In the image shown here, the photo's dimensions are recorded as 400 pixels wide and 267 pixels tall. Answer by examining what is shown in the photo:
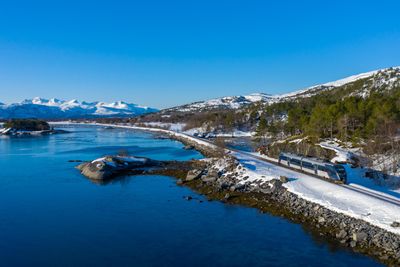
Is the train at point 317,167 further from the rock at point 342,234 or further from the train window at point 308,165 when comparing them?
the rock at point 342,234

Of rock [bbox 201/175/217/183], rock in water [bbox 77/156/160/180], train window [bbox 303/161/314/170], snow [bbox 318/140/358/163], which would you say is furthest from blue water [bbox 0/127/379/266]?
snow [bbox 318/140/358/163]

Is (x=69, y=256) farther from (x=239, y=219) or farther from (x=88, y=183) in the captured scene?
(x=88, y=183)

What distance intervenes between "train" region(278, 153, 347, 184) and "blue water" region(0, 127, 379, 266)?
834 centimetres

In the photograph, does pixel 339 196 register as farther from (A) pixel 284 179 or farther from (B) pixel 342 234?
(A) pixel 284 179

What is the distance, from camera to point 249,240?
1956 cm

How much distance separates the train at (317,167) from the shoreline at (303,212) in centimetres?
406

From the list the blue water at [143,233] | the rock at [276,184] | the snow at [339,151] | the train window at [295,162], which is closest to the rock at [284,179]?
the rock at [276,184]

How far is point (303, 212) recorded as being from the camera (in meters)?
23.5

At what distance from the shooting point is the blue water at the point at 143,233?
17.4 meters

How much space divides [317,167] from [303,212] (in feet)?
26.9

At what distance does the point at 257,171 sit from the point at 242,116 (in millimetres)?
76326

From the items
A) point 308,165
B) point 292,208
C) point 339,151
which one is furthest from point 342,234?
point 339,151

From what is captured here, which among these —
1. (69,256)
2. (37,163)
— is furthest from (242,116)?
(69,256)

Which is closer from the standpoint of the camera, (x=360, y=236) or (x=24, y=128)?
(x=360, y=236)
